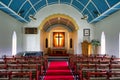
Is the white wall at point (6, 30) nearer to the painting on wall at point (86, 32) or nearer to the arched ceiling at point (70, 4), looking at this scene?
the arched ceiling at point (70, 4)

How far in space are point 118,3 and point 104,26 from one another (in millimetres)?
7311

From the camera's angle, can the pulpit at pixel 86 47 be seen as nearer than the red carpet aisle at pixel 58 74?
No

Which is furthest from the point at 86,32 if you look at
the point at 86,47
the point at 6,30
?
the point at 6,30

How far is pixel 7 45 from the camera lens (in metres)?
17.3

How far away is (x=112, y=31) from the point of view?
674 inches

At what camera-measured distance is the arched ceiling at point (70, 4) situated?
599 inches

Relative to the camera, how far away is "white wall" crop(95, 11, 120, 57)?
1586 cm

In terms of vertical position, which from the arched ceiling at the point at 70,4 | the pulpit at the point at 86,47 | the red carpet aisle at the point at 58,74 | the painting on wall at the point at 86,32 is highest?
the arched ceiling at the point at 70,4

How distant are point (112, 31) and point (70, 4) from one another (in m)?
7.18

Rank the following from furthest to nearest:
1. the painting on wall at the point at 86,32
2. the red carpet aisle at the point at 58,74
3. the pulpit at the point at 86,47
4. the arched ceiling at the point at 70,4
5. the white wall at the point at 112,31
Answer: the painting on wall at the point at 86,32
the pulpit at the point at 86,47
the white wall at the point at 112,31
the arched ceiling at the point at 70,4
the red carpet aisle at the point at 58,74

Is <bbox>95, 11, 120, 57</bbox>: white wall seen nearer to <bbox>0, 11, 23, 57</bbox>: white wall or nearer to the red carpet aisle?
the red carpet aisle

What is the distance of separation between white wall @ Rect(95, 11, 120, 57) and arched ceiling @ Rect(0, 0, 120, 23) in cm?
40

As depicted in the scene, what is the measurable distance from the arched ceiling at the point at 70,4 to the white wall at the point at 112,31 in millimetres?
401

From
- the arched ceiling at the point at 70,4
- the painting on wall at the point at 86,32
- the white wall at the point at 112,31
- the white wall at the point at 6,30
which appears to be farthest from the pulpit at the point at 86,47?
the white wall at the point at 6,30
